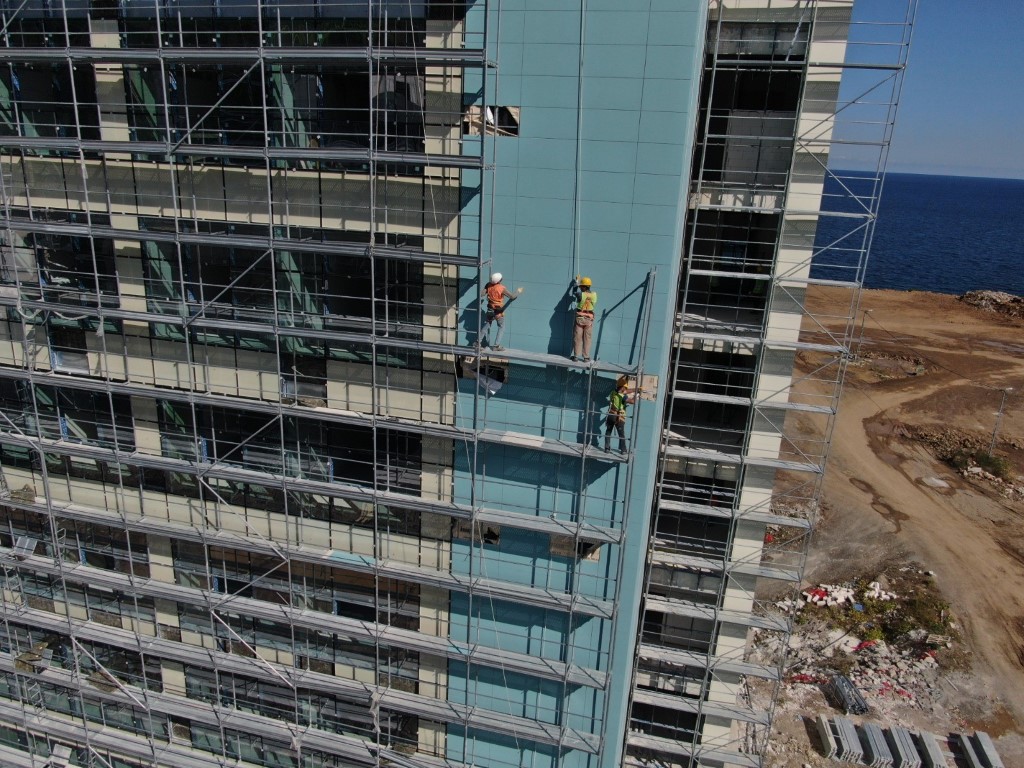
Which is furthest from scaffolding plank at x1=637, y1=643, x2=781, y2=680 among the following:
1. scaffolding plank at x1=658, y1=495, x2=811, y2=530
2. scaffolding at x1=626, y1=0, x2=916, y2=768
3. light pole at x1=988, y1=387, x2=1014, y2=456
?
light pole at x1=988, y1=387, x2=1014, y2=456

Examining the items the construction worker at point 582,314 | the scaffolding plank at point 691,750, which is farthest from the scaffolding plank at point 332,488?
the scaffolding plank at point 691,750

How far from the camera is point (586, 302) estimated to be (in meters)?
11.7

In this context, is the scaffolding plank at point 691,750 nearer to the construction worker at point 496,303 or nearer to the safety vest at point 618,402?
the safety vest at point 618,402

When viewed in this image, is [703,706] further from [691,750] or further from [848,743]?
[848,743]

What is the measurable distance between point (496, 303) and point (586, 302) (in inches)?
59.3

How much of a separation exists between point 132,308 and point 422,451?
635 centimetres

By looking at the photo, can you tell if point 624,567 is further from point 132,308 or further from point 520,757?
point 132,308

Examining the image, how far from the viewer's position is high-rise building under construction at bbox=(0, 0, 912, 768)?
1184 centimetres

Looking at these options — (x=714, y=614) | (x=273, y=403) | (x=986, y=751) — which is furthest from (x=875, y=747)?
(x=273, y=403)

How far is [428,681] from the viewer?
1477cm

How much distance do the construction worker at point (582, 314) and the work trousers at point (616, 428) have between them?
115 cm

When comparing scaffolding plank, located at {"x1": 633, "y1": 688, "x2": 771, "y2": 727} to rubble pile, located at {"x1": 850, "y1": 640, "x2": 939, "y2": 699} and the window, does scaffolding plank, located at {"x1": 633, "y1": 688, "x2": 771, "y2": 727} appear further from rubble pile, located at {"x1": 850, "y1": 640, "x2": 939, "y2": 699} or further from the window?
the window

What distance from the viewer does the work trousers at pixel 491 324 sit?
12.2 meters

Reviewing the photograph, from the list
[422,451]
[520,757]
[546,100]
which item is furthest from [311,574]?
[546,100]
